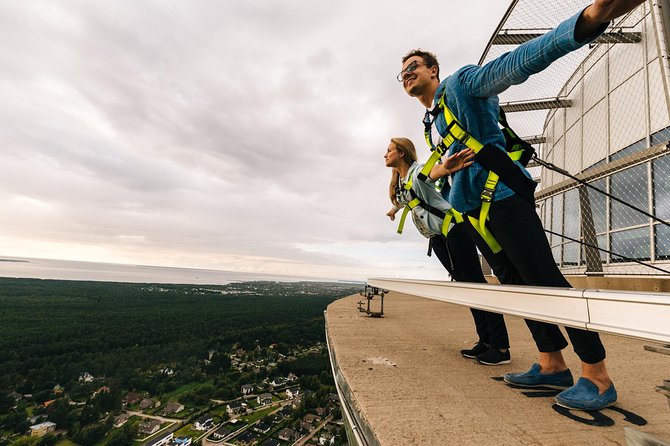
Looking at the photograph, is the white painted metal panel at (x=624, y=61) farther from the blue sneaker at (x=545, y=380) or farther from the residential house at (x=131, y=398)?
the residential house at (x=131, y=398)

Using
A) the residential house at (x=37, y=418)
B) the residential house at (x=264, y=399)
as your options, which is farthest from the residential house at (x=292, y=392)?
the residential house at (x=37, y=418)

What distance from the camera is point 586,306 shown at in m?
0.85

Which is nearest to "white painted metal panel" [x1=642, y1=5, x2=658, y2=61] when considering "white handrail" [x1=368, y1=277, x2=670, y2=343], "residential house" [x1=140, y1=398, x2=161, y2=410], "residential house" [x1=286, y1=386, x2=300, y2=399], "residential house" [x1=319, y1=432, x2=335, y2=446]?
"white handrail" [x1=368, y1=277, x2=670, y2=343]

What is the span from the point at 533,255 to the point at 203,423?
2821 cm

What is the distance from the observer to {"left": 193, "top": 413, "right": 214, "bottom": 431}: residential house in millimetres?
22125

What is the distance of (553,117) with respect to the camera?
1353cm

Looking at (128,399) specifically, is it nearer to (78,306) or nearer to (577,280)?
(577,280)

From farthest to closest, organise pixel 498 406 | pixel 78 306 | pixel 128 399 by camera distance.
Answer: pixel 78 306 < pixel 128 399 < pixel 498 406

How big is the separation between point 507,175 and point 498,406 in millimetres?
1224

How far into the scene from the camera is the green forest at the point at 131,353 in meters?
28.0

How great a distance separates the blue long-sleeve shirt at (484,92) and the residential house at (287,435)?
23.3 m

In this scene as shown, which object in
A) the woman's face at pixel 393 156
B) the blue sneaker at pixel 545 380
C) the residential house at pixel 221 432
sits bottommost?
the residential house at pixel 221 432

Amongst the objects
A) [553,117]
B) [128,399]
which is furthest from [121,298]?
[553,117]

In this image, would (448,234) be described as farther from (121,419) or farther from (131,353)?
(131,353)
